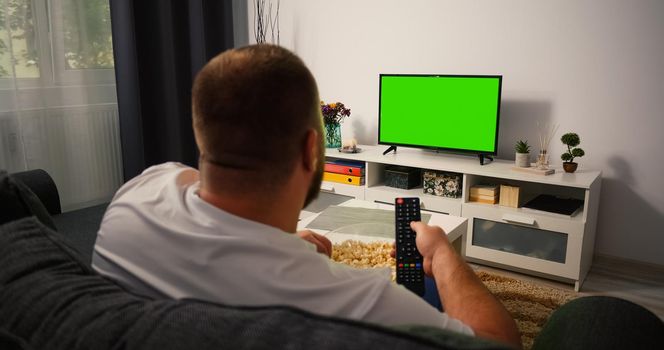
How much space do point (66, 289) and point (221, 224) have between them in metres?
0.23

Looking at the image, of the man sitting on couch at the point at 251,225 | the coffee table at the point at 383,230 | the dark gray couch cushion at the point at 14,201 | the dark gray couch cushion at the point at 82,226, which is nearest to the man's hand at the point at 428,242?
the coffee table at the point at 383,230

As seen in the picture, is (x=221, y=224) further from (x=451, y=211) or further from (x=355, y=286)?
(x=451, y=211)

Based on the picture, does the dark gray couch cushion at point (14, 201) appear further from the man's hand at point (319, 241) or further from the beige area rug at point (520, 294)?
the beige area rug at point (520, 294)

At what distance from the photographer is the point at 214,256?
73 cm

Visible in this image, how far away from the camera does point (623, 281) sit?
2.92 metres

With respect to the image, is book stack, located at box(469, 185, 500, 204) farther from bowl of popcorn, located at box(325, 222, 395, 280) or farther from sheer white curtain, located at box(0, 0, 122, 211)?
sheer white curtain, located at box(0, 0, 122, 211)

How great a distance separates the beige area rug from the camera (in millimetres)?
1689

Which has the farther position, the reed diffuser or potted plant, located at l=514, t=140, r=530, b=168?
the reed diffuser

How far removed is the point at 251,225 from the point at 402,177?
2.79 m

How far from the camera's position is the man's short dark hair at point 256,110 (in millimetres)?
801

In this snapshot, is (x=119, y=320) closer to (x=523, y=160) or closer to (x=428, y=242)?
(x=428, y=242)

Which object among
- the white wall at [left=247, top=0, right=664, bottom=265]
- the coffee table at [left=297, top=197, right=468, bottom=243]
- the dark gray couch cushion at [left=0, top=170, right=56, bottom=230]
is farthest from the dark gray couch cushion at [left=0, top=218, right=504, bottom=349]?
the white wall at [left=247, top=0, right=664, bottom=265]

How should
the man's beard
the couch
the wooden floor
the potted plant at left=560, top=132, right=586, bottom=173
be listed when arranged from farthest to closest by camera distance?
the potted plant at left=560, top=132, right=586, bottom=173 → the wooden floor → the man's beard → the couch

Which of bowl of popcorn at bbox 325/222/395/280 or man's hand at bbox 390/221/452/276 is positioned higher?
man's hand at bbox 390/221/452/276
